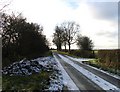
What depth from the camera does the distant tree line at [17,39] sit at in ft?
121

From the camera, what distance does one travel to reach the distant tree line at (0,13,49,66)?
37022mm

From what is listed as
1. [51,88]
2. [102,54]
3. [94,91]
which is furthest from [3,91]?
[102,54]

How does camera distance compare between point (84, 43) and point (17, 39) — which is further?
point (84, 43)

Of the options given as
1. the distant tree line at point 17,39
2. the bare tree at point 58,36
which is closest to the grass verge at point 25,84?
the distant tree line at point 17,39

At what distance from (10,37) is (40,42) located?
41.7ft

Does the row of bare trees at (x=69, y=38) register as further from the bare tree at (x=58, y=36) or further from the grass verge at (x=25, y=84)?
the grass verge at (x=25, y=84)

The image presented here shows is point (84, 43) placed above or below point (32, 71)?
above

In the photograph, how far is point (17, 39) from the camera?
4291cm

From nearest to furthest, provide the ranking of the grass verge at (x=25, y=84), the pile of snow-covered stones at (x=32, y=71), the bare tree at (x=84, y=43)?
the grass verge at (x=25, y=84) < the pile of snow-covered stones at (x=32, y=71) < the bare tree at (x=84, y=43)

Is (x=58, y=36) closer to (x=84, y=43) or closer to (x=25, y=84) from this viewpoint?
(x=84, y=43)

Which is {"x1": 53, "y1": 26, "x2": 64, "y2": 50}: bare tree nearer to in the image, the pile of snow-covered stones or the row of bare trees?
the row of bare trees

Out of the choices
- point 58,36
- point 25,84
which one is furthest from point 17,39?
point 58,36

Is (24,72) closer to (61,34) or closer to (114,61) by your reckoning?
(114,61)

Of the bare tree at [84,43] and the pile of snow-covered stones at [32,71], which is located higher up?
the bare tree at [84,43]
